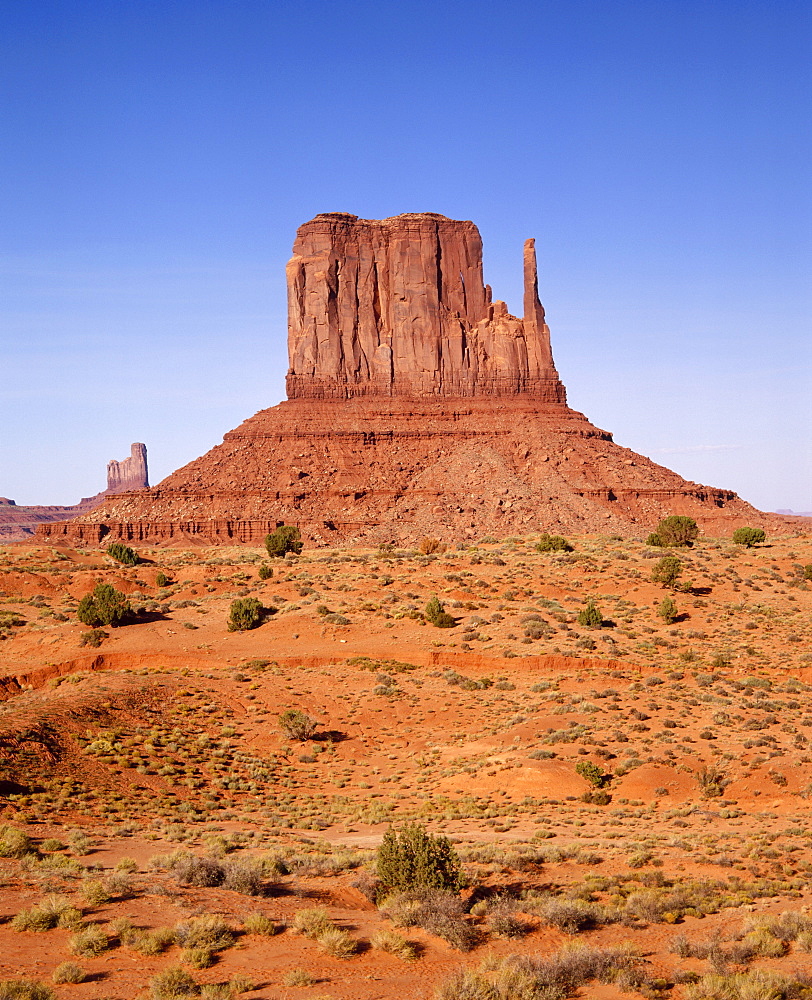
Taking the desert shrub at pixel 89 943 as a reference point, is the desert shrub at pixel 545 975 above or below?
below

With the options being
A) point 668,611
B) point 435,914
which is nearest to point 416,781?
point 435,914

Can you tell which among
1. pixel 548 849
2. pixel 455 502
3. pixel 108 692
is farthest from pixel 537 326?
pixel 548 849

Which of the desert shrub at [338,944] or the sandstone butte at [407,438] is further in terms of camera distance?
the sandstone butte at [407,438]

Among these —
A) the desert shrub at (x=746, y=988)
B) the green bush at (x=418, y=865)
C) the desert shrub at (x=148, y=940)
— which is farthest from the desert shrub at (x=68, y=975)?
the desert shrub at (x=746, y=988)

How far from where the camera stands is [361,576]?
50312 millimetres

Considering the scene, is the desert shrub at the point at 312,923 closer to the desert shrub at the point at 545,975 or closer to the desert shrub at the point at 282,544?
the desert shrub at the point at 545,975

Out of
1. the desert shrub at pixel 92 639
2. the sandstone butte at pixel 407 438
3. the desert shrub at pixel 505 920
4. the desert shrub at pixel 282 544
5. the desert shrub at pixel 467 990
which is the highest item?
the sandstone butte at pixel 407 438

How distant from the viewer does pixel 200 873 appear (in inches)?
596

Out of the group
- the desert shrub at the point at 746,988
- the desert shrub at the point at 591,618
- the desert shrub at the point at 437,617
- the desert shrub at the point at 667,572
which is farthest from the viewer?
the desert shrub at the point at 667,572

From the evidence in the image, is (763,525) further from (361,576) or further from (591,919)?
(591,919)

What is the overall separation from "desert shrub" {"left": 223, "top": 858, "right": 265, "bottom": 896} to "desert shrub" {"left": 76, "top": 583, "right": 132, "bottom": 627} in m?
28.8

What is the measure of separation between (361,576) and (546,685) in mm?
19675

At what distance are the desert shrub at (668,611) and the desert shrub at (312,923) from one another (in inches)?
1156

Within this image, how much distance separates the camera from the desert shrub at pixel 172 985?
10.8m
